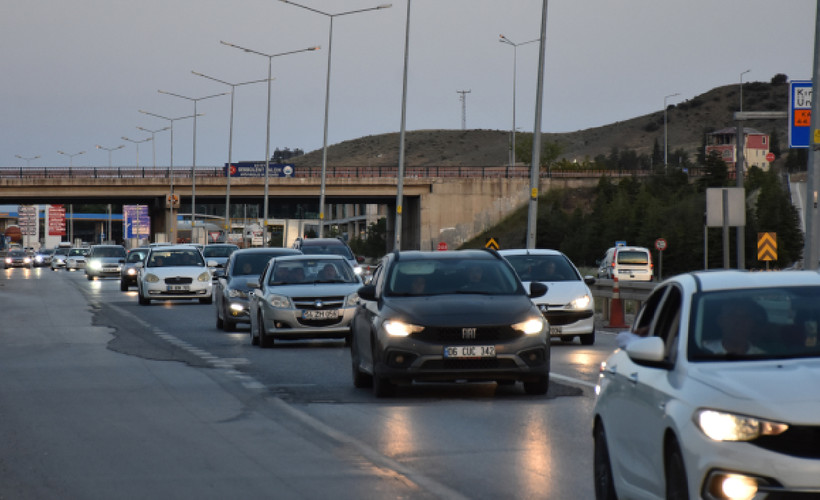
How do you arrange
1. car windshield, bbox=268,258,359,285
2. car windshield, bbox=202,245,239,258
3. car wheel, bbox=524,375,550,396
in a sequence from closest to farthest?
1. car wheel, bbox=524,375,550,396
2. car windshield, bbox=268,258,359,285
3. car windshield, bbox=202,245,239,258

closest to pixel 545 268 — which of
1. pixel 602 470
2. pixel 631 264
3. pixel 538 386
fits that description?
pixel 538 386

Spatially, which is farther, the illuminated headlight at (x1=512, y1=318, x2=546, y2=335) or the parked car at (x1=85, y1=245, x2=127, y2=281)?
the parked car at (x1=85, y1=245, x2=127, y2=281)

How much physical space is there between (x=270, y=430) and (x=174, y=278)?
1116 inches

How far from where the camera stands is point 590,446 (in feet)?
34.6

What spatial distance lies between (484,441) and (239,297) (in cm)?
1653

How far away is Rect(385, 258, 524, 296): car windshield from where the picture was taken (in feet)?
49.3

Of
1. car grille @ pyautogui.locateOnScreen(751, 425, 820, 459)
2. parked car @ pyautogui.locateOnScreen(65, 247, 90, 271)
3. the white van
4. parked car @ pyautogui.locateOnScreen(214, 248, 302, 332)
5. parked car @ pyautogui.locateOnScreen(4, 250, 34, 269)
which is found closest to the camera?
car grille @ pyautogui.locateOnScreen(751, 425, 820, 459)

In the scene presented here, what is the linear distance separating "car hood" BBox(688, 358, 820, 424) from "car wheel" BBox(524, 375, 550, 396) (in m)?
7.94

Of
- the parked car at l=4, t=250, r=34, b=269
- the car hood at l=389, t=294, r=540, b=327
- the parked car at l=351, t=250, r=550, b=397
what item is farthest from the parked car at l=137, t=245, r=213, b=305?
the parked car at l=4, t=250, r=34, b=269

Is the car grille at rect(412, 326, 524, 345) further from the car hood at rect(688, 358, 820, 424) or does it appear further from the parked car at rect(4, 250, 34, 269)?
the parked car at rect(4, 250, 34, 269)

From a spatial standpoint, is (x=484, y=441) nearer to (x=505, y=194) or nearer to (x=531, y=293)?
(x=531, y=293)

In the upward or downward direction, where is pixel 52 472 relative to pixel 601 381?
downward

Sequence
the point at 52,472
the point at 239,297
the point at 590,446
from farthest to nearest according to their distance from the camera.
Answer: the point at 239,297 → the point at 590,446 → the point at 52,472

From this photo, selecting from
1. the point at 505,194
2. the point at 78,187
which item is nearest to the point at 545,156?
the point at 505,194
